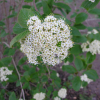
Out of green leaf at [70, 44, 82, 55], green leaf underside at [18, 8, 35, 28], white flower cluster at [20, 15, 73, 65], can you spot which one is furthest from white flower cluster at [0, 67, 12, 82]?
green leaf at [70, 44, 82, 55]

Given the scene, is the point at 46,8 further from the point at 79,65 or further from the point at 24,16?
the point at 79,65

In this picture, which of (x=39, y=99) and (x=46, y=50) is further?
(x=39, y=99)

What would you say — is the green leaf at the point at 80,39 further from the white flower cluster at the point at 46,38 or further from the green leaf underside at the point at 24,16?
the green leaf underside at the point at 24,16

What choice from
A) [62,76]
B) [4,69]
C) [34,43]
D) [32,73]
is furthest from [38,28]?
[62,76]

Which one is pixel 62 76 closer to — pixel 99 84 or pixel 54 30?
pixel 99 84

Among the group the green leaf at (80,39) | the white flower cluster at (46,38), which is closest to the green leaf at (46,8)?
the white flower cluster at (46,38)

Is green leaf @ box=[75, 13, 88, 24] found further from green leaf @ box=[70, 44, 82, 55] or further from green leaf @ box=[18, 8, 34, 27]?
green leaf @ box=[18, 8, 34, 27]

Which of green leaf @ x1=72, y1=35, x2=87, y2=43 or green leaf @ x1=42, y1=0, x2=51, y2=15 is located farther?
green leaf @ x1=72, y1=35, x2=87, y2=43

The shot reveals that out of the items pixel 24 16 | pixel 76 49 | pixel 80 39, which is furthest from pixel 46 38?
pixel 76 49
